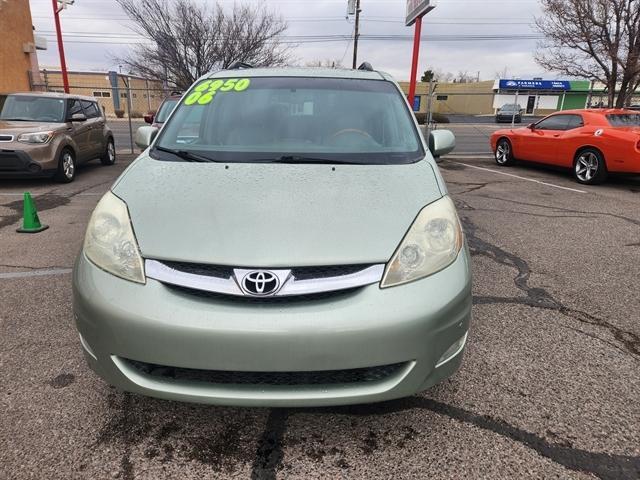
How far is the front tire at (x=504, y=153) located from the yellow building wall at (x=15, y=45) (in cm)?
1826

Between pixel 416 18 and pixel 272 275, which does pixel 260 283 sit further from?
pixel 416 18

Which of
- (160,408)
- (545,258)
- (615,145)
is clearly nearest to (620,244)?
(545,258)

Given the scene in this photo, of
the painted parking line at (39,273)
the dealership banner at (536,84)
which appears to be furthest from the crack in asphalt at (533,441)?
the dealership banner at (536,84)

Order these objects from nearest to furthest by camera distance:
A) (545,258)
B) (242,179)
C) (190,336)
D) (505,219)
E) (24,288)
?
(190,336), (242,179), (24,288), (545,258), (505,219)

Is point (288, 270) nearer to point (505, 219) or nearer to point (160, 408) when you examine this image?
point (160, 408)

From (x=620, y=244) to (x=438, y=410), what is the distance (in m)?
4.35

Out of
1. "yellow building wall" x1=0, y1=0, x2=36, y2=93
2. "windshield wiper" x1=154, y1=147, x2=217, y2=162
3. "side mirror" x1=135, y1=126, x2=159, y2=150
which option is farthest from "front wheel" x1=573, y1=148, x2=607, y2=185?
"yellow building wall" x1=0, y1=0, x2=36, y2=93

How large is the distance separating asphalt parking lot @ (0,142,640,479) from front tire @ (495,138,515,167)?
8.58 meters

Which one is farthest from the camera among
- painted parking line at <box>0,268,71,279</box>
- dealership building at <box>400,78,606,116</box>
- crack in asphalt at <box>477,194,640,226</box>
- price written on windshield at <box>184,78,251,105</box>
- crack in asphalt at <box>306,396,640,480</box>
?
dealership building at <box>400,78,606,116</box>

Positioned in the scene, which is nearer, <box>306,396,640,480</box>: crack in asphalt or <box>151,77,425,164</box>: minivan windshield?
<box>306,396,640,480</box>: crack in asphalt

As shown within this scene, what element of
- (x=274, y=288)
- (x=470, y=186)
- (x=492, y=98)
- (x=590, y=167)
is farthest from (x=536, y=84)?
(x=274, y=288)

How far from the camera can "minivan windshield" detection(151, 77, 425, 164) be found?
2852 millimetres

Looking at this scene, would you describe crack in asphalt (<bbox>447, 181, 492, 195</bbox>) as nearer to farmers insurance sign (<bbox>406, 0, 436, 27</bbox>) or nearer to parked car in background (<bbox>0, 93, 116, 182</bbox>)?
farmers insurance sign (<bbox>406, 0, 436, 27</bbox>)

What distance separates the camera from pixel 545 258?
4.91 m
